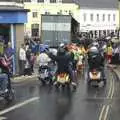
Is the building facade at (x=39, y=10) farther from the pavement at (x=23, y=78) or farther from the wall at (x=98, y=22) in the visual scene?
the pavement at (x=23, y=78)

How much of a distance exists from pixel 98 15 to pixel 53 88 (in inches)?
3424

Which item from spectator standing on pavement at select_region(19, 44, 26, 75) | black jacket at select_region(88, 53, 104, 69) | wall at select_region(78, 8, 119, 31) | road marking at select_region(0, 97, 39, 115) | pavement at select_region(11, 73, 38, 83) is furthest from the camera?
wall at select_region(78, 8, 119, 31)

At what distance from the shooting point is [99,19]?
111625 mm

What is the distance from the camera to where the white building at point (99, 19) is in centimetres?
10600

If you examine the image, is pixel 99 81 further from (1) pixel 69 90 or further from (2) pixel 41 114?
(2) pixel 41 114

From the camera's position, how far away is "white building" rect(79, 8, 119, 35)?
10600 centimetres

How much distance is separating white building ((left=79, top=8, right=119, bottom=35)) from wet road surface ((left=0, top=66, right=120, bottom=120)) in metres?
78.4

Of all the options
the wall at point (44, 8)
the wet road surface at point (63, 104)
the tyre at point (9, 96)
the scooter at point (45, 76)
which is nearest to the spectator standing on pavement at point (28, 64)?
the scooter at point (45, 76)

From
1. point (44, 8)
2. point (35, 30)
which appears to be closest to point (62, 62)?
point (35, 30)

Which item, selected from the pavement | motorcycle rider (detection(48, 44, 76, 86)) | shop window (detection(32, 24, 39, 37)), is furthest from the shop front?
shop window (detection(32, 24, 39, 37))

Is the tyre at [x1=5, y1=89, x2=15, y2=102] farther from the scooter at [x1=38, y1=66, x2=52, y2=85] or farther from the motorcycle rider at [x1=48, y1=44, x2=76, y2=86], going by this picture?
the scooter at [x1=38, y1=66, x2=52, y2=85]

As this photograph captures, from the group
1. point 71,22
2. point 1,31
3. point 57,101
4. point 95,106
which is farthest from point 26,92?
point 71,22

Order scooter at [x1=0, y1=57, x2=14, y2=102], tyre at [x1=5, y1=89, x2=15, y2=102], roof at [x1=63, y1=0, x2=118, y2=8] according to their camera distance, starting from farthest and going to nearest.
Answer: roof at [x1=63, y1=0, x2=118, y2=8], tyre at [x1=5, y1=89, x2=15, y2=102], scooter at [x1=0, y1=57, x2=14, y2=102]

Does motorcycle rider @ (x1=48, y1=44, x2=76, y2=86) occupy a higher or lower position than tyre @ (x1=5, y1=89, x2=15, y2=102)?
higher
